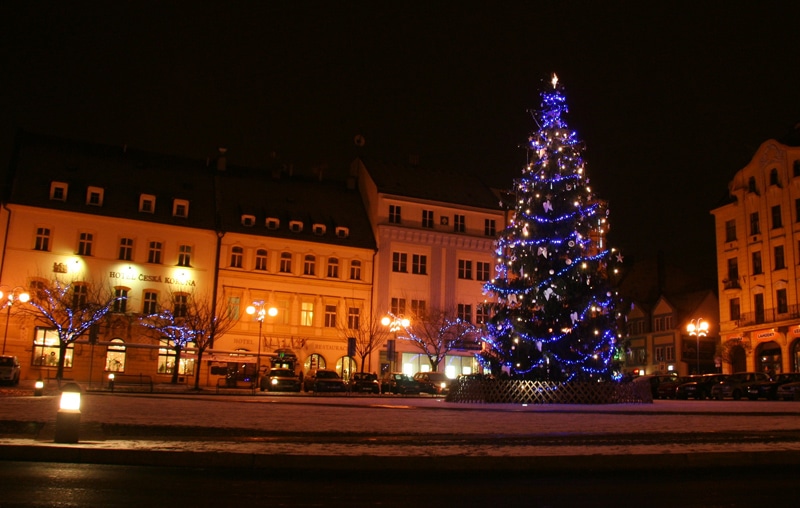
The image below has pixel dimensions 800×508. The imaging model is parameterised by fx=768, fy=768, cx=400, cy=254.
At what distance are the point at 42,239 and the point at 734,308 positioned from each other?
49452mm

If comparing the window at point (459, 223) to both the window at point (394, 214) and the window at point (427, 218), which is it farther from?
the window at point (394, 214)

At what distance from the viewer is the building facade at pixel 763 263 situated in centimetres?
5178

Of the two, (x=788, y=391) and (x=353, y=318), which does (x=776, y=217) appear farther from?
(x=353, y=318)

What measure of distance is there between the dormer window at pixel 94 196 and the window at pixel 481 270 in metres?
29.3

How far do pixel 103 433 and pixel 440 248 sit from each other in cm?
5007

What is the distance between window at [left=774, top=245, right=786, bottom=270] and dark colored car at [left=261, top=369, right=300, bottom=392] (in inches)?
1339

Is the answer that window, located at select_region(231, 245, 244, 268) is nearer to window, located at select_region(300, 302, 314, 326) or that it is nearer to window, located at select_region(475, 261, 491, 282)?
window, located at select_region(300, 302, 314, 326)

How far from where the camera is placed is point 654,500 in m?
8.06

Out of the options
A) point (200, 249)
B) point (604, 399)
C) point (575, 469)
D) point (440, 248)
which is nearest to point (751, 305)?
point (440, 248)

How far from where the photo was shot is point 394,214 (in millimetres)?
61312

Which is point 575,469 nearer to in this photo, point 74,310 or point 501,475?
point 501,475

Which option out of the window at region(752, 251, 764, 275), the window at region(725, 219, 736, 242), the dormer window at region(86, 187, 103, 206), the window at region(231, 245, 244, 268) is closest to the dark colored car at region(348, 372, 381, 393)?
the window at region(231, 245, 244, 268)

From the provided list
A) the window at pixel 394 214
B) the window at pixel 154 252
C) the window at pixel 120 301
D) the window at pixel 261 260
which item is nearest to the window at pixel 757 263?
the window at pixel 394 214

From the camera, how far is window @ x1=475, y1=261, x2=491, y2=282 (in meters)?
63.4
